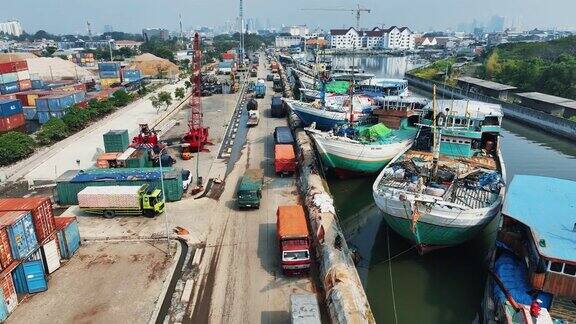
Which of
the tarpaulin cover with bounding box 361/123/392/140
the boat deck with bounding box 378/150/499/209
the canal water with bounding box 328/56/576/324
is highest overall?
the tarpaulin cover with bounding box 361/123/392/140

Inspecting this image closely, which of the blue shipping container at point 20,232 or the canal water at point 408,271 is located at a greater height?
the blue shipping container at point 20,232

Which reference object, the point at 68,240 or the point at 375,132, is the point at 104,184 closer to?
the point at 68,240

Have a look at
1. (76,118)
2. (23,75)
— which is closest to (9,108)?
(76,118)

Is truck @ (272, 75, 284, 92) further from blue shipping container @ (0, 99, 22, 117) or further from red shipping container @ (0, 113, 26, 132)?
blue shipping container @ (0, 99, 22, 117)

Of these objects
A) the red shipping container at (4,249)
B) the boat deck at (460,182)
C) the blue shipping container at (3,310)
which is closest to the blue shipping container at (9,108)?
the red shipping container at (4,249)

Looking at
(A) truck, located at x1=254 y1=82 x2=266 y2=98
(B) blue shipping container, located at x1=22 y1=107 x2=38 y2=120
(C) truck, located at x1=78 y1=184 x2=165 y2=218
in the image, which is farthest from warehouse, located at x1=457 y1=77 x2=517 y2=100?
(B) blue shipping container, located at x1=22 y1=107 x2=38 y2=120

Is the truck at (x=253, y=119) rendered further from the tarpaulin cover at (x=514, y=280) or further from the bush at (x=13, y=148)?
the tarpaulin cover at (x=514, y=280)

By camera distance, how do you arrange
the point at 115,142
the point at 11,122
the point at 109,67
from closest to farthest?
the point at 115,142, the point at 11,122, the point at 109,67
